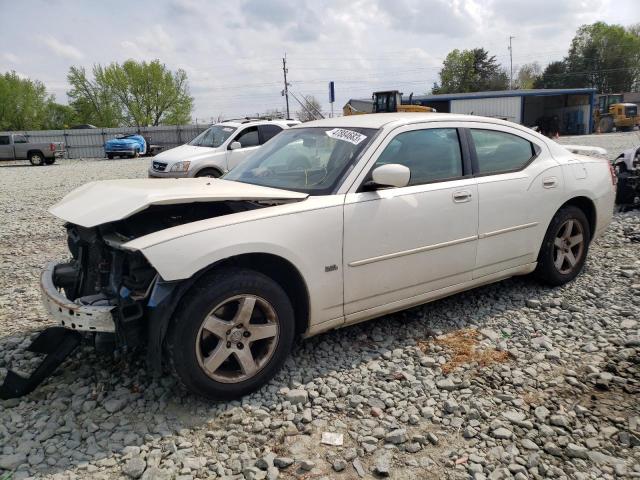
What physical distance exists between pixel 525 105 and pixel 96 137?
3743 cm

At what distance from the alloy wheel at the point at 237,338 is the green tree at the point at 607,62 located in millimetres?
80356

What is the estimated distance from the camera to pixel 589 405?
307 centimetres

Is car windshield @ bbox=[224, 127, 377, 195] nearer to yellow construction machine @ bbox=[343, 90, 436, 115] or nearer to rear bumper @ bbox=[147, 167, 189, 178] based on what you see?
rear bumper @ bbox=[147, 167, 189, 178]

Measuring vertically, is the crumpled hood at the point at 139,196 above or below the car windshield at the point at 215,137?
below

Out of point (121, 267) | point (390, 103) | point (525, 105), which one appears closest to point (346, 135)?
point (121, 267)

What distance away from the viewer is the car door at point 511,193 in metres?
4.18

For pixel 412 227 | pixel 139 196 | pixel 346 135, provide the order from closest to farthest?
pixel 139 196
pixel 412 227
pixel 346 135

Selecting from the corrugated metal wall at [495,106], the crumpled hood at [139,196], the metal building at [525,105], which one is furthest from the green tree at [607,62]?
the crumpled hood at [139,196]

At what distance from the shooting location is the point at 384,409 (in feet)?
10.1

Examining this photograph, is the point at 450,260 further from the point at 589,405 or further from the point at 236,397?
the point at 236,397

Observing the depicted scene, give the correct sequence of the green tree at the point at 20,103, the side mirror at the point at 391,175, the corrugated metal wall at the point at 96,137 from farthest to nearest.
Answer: the green tree at the point at 20,103
the corrugated metal wall at the point at 96,137
the side mirror at the point at 391,175

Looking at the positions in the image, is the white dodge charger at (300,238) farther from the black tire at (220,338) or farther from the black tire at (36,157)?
the black tire at (36,157)

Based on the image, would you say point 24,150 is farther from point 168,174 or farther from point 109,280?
point 109,280

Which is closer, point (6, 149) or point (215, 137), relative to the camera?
point (215, 137)
